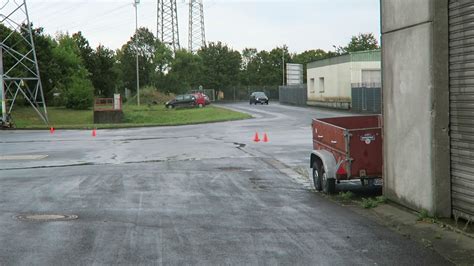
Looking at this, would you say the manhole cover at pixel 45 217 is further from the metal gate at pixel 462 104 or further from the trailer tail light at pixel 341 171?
the metal gate at pixel 462 104

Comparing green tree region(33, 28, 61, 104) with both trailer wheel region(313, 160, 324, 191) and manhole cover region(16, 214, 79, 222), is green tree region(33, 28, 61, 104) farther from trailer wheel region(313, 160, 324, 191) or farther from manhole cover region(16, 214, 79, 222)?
manhole cover region(16, 214, 79, 222)

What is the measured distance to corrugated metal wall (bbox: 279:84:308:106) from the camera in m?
66.6

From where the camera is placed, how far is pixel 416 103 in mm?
8383

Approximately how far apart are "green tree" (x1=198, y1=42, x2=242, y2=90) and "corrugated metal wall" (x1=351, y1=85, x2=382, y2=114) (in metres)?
53.3

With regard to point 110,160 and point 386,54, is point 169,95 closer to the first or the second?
point 110,160

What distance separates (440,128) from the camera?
7.84 meters

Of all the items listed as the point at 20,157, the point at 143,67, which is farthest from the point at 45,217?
the point at 143,67

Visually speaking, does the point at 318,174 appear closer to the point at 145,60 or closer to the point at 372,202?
the point at 372,202

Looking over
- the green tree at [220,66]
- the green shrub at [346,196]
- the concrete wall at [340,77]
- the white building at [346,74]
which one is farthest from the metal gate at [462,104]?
the green tree at [220,66]

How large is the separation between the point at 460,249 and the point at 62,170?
11.6 metres

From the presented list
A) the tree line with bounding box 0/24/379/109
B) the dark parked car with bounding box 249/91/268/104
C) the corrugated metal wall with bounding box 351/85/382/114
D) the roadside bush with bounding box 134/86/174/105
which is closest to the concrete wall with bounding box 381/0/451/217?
the corrugated metal wall with bounding box 351/85/382/114

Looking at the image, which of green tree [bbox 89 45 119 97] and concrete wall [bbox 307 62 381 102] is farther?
green tree [bbox 89 45 119 97]

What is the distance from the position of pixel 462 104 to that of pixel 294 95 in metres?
63.3

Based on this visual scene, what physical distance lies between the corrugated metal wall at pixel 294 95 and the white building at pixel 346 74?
6.98 meters
